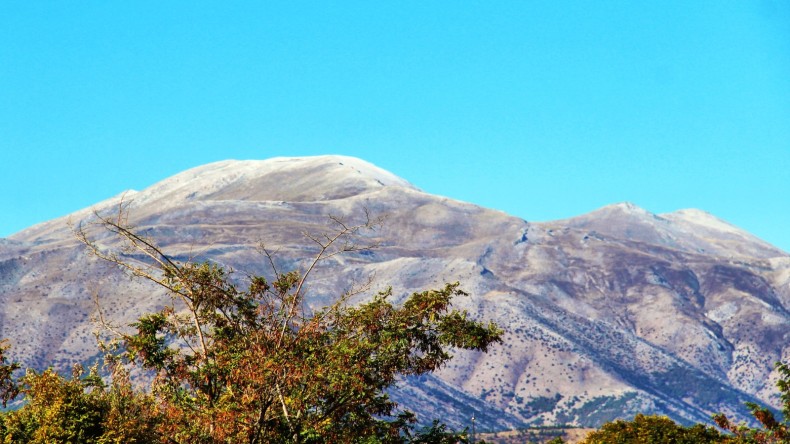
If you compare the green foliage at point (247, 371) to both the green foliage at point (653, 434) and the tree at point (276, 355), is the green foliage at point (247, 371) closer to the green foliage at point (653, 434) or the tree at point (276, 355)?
the tree at point (276, 355)

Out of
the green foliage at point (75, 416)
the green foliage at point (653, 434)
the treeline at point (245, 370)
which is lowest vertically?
the green foliage at point (75, 416)

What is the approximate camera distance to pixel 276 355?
28.8 m

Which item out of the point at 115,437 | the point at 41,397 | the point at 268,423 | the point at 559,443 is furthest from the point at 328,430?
the point at 559,443

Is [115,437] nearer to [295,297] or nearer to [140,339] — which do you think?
[140,339]

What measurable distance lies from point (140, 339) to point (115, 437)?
326cm

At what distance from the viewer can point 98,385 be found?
32.3 m

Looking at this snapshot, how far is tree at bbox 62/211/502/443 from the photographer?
94.7 ft

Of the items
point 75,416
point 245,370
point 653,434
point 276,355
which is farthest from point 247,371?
point 653,434

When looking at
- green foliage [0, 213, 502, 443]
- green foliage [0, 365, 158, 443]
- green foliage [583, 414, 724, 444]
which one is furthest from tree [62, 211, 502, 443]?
green foliage [583, 414, 724, 444]

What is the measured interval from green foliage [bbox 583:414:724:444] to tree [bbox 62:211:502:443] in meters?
21.6

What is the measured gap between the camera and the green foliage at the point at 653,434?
53469 mm

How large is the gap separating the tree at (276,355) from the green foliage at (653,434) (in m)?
21.6

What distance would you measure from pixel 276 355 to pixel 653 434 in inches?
1224

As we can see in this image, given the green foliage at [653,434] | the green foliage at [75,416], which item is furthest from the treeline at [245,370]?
the green foliage at [653,434]
